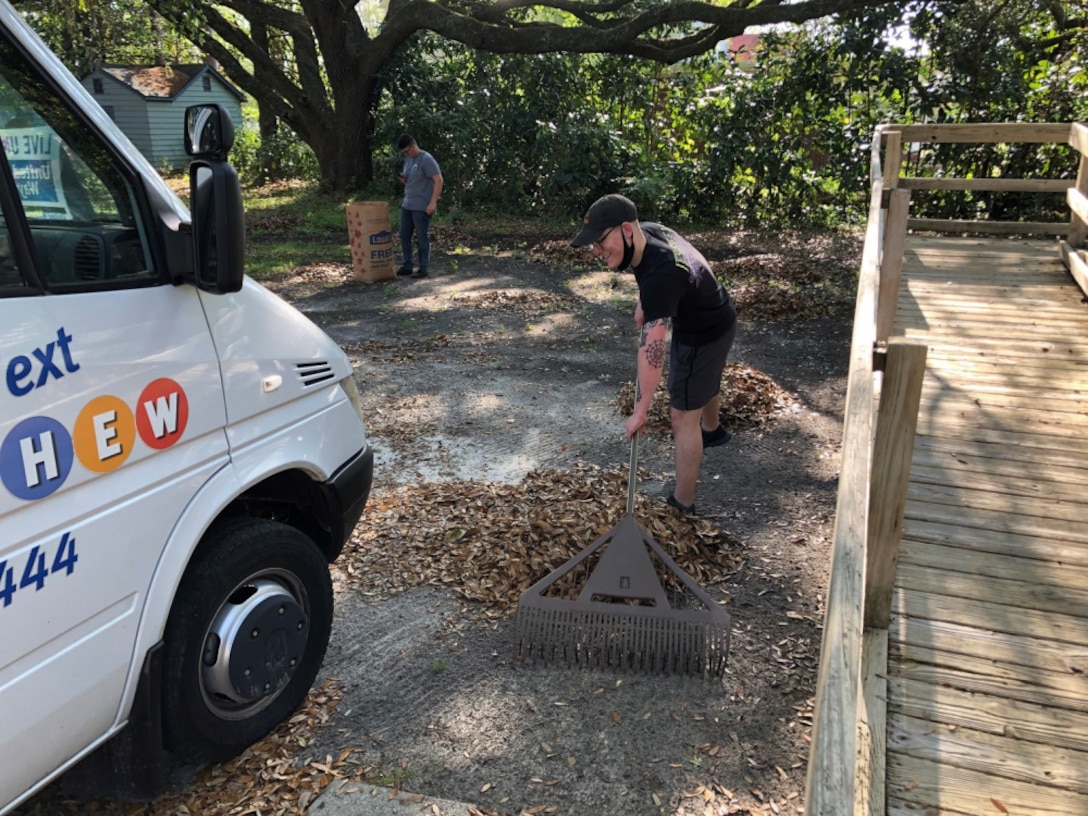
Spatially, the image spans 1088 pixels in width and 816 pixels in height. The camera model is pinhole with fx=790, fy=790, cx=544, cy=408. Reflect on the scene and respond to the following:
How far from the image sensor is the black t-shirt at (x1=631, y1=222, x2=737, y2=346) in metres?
3.87

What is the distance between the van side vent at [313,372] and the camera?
2969mm

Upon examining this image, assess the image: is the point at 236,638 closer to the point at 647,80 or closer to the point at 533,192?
the point at 533,192

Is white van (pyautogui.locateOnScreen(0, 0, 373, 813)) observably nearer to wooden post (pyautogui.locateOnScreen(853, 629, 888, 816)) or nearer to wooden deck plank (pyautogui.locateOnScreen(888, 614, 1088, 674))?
wooden post (pyautogui.locateOnScreen(853, 629, 888, 816))

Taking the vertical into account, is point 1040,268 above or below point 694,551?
above

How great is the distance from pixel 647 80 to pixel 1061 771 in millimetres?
17075

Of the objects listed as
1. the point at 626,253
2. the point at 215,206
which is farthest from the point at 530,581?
the point at 215,206

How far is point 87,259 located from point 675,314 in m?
2.77

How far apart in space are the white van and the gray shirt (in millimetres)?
8557

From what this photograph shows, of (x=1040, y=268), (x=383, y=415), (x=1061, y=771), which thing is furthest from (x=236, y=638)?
(x=1040, y=268)

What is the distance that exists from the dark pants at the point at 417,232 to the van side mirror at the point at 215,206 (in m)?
9.22

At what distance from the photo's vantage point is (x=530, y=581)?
3.98m

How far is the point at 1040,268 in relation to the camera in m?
7.74

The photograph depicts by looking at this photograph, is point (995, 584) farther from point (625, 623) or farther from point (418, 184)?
point (418, 184)

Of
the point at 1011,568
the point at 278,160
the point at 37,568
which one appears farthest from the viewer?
the point at 278,160
